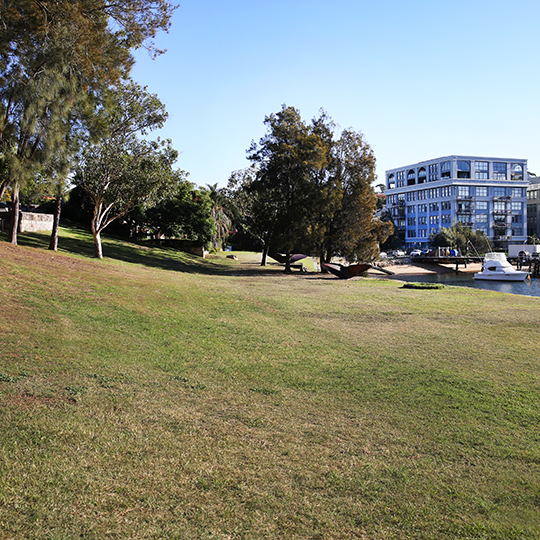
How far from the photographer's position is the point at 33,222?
119 feet

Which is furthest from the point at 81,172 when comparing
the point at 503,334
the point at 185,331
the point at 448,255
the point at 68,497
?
the point at 448,255

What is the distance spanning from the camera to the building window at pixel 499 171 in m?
116

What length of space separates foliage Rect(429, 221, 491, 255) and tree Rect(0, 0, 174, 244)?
90708mm

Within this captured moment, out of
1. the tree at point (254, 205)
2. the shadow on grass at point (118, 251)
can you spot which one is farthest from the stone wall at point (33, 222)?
the tree at point (254, 205)

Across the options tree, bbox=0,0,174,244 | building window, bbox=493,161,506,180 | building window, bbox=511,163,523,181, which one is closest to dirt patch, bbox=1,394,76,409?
tree, bbox=0,0,174,244

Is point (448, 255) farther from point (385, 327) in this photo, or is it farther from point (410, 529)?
point (410, 529)

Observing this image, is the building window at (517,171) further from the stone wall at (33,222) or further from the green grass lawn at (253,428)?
the green grass lawn at (253,428)

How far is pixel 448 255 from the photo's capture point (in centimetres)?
8694

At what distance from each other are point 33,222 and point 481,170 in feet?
343

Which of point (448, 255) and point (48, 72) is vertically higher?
point (48, 72)

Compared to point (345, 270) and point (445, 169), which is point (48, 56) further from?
point (445, 169)

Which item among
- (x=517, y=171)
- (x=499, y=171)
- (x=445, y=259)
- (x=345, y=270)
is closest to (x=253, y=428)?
(x=345, y=270)

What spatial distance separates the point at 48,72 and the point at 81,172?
12.5 meters

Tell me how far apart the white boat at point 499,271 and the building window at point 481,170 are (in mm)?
56009
